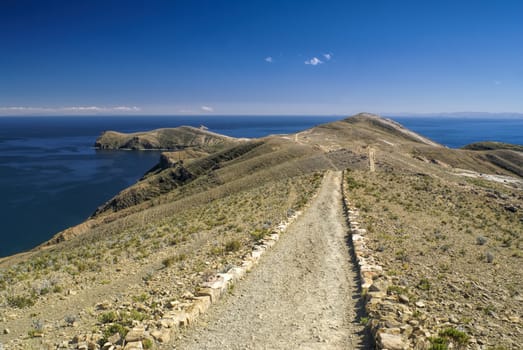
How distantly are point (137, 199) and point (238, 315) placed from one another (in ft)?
173

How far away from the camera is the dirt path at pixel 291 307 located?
7.81m

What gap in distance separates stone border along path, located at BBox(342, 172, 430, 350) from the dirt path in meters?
0.43

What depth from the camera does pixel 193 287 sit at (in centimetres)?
1077

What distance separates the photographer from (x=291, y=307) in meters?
9.46

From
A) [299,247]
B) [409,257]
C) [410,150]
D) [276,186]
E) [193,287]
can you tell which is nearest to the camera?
[193,287]

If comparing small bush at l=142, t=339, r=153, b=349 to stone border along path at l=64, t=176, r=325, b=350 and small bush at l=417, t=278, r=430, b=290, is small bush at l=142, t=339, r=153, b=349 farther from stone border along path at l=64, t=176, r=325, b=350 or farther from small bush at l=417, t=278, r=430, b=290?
small bush at l=417, t=278, r=430, b=290

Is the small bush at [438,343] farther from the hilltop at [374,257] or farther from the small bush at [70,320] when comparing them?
the small bush at [70,320]

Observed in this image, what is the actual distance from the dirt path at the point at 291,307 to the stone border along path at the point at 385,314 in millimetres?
435

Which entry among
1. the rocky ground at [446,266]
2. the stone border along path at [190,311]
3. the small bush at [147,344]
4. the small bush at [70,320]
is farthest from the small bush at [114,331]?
the rocky ground at [446,266]

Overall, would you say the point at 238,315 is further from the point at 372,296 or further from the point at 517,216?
the point at 517,216

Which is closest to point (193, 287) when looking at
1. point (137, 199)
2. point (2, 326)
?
point (2, 326)

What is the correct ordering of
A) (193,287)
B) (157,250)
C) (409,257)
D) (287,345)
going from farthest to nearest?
(157,250) < (409,257) < (193,287) < (287,345)

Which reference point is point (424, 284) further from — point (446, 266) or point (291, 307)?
point (291, 307)

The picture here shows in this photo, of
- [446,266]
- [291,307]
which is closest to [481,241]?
[446,266]
